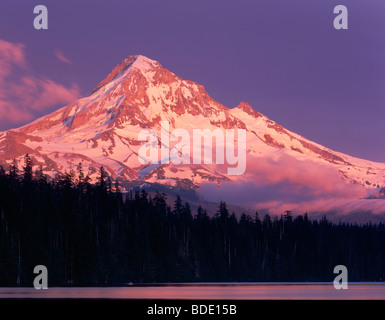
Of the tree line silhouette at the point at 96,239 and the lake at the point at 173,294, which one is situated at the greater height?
the tree line silhouette at the point at 96,239

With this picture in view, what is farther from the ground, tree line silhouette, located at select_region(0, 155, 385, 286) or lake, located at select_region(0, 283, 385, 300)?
tree line silhouette, located at select_region(0, 155, 385, 286)

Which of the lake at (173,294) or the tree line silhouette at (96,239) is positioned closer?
the lake at (173,294)

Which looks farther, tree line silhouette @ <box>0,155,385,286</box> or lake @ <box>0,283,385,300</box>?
tree line silhouette @ <box>0,155,385,286</box>

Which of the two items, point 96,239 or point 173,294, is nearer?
point 173,294

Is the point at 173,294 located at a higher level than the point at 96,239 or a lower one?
lower

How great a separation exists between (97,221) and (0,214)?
23.7 metres
